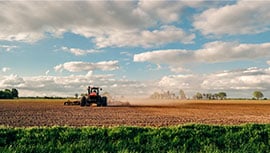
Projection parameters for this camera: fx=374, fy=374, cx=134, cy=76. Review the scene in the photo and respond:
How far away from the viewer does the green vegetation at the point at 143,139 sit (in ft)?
43.6

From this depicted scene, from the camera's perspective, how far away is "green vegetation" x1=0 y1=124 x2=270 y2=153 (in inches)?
523

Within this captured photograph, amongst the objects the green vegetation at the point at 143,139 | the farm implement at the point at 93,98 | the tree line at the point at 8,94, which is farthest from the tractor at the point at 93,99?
the tree line at the point at 8,94

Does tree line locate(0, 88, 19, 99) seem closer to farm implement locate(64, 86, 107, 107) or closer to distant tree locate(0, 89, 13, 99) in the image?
distant tree locate(0, 89, 13, 99)

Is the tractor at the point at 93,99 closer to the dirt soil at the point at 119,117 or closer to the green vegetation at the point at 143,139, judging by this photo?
the dirt soil at the point at 119,117

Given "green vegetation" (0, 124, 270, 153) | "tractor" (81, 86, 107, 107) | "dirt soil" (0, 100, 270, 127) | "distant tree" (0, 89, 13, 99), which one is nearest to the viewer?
Answer: "green vegetation" (0, 124, 270, 153)

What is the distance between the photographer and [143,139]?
14.7m

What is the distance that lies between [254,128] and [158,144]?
21.2 feet

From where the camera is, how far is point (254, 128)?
17969mm

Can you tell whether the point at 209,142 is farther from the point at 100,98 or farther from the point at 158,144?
the point at 100,98

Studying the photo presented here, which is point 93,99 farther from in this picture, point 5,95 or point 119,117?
point 5,95

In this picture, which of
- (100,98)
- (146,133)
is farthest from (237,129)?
(100,98)

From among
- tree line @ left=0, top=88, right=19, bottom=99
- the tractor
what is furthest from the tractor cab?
tree line @ left=0, top=88, right=19, bottom=99

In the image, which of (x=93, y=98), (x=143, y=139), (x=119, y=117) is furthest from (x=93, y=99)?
(x=143, y=139)

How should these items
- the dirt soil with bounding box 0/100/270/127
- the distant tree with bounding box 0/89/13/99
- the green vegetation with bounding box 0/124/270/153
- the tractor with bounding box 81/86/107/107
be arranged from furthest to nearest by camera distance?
the distant tree with bounding box 0/89/13/99 → the tractor with bounding box 81/86/107/107 → the dirt soil with bounding box 0/100/270/127 → the green vegetation with bounding box 0/124/270/153
